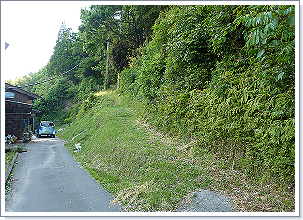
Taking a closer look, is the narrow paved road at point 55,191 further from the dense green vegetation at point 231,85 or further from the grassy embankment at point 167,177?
the dense green vegetation at point 231,85

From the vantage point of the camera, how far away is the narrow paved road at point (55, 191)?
3.30 meters

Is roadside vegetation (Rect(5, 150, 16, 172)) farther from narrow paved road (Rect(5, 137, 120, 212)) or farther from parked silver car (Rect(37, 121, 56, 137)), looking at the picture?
parked silver car (Rect(37, 121, 56, 137))

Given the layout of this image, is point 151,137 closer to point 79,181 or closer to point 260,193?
point 79,181

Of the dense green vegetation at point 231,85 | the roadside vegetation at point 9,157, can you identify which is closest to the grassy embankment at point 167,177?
the dense green vegetation at point 231,85

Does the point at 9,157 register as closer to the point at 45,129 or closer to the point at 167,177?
the point at 167,177

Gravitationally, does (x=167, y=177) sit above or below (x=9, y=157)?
above

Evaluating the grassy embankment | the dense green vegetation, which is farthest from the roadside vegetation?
the dense green vegetation

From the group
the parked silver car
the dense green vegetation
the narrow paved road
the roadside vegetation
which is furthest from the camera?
the parked silver car

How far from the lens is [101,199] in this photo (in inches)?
143

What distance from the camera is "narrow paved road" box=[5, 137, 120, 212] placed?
330 centimetres

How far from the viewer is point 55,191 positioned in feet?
13.3

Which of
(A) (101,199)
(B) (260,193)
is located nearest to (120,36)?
(A) (101,199)

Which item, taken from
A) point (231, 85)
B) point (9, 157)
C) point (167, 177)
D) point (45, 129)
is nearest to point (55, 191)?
point (167, 177)

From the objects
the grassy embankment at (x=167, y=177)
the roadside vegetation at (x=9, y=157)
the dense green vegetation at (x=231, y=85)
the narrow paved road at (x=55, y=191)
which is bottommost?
the roadside vegetation at (x=9, y=157)
